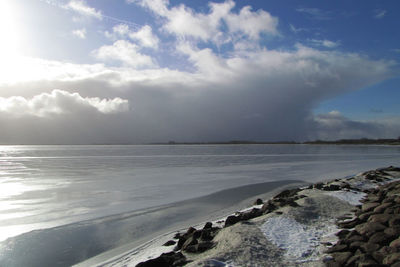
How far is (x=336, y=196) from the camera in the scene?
895 centimetres

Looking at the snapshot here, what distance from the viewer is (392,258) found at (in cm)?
404

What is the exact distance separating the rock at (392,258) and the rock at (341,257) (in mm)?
470

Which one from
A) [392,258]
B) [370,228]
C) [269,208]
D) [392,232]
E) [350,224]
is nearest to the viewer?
[392,258]

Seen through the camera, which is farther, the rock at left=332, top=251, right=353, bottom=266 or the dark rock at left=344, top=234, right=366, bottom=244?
the dark rock at left=344, top=234, right=366, bottom=244

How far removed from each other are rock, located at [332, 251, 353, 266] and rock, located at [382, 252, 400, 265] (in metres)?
0.47

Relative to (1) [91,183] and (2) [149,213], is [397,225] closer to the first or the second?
(2) [149,213]

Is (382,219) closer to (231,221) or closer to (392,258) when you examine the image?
(392,258)

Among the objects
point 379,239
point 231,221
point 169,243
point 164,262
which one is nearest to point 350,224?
point 379,239

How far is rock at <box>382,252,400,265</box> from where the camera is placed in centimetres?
400

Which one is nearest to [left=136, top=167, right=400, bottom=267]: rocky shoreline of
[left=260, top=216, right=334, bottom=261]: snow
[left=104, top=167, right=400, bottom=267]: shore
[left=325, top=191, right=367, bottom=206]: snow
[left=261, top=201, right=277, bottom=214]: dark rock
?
[left=104, top=167, right=400, bottom=267]: shore

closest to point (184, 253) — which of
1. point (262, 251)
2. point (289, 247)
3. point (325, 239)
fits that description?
point (262, 251)

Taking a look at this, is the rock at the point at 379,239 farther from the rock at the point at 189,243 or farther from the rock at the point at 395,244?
the rock at the point at 189,243

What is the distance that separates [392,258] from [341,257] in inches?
26.2

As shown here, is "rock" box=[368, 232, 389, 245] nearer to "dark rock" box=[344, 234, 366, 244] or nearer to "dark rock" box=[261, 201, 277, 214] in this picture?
"dark rock" box=[344, 234, 366, 244]
